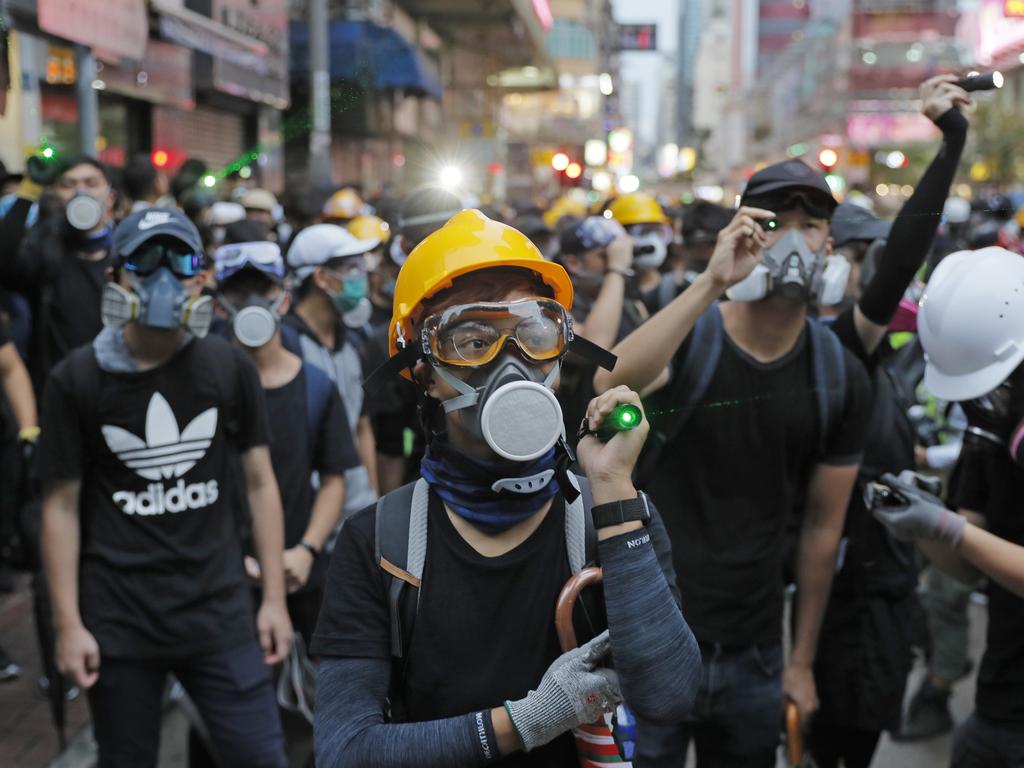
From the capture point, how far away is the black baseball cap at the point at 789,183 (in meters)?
3.48

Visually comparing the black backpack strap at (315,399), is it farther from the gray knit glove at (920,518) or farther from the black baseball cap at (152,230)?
the gray knit glove at (920,518)

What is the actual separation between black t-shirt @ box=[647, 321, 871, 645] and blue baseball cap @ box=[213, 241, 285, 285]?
205 centimetres

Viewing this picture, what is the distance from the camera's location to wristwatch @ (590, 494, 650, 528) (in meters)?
2.10

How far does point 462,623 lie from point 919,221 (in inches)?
85.6

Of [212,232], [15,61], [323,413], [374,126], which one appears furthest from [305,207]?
[374,126]

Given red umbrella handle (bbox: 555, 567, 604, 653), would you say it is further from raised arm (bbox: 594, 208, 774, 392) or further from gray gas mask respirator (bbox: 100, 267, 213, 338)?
gray gas mask respirator (bbox: 100, 267, 213, 338)

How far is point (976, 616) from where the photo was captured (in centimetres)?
761

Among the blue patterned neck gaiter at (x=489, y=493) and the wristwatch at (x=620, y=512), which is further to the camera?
the blue patterned neck gaiter at (x=489, y=493)

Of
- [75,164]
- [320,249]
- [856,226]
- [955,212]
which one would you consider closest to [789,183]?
[856,226]

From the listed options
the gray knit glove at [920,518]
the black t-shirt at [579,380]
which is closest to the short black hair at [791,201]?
the gray knit glove at [920,518]

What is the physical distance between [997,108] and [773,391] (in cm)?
5615

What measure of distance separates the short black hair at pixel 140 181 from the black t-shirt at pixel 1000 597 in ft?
20.2

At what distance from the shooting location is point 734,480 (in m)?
3.53

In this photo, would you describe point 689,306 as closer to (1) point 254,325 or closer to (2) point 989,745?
(2) point 989,745
